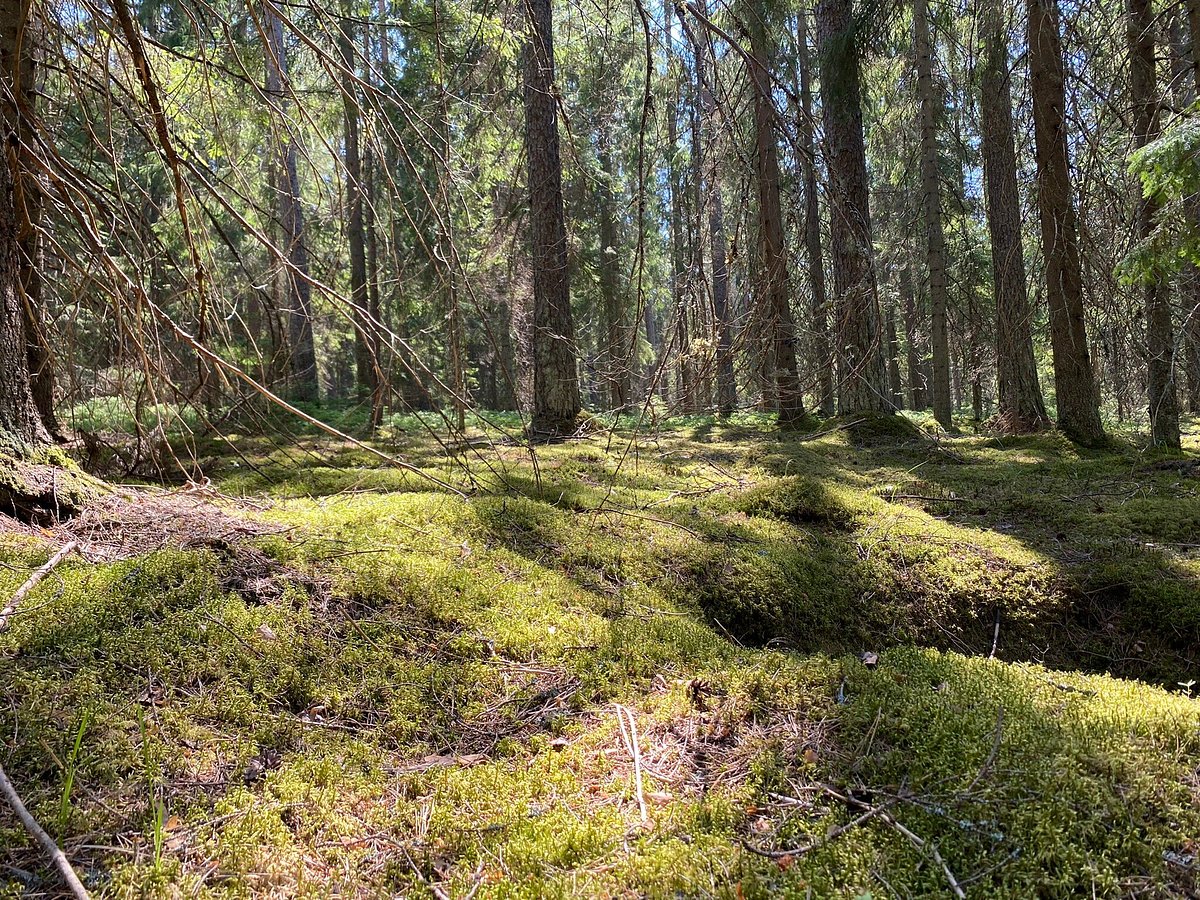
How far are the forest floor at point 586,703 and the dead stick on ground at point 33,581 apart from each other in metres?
0.04

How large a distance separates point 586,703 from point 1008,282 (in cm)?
803

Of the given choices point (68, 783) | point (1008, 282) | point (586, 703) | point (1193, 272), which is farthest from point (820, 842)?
point (1008, 282)

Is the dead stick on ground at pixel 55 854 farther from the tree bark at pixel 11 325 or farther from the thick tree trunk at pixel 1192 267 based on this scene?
the thick tree trunk at pixel 1192 267

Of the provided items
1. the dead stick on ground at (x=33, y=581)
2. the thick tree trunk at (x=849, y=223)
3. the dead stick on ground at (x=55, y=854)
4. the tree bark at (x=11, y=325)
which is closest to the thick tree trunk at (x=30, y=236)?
the tree bark at (x=11, y=325)

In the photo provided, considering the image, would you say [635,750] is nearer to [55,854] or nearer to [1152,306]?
[55,854]

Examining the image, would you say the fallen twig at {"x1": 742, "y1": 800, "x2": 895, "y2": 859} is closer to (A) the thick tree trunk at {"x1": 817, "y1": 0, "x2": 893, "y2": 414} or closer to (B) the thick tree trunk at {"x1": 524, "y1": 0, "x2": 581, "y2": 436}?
(A) the thick tree trunk at {"x1": 817, "y1": 0, "x2": 893, "y2": 414}

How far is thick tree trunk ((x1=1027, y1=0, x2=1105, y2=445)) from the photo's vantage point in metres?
5.78

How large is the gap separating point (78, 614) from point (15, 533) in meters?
0.68

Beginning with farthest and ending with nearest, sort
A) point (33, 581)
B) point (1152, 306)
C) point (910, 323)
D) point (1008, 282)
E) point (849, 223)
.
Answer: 1. point (910, 323)
2. point (1008, 282)
3. point (1152, 306)
4. point (33, 581)
5. point (849, 223)

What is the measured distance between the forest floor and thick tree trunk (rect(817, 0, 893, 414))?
76cm

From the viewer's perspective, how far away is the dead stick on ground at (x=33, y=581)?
6.33 feet

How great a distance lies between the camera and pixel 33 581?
210 centimetres

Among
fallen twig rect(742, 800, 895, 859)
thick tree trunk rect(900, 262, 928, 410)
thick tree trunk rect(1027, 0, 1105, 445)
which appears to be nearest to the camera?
fallen twig rect(742, 800, 895, 859)

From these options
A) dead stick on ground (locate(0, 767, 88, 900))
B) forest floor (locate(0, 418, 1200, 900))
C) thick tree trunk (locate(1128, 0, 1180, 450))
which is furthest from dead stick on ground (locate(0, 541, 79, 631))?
thick tree trunk (locate(1128, 0, 1180, 450))
